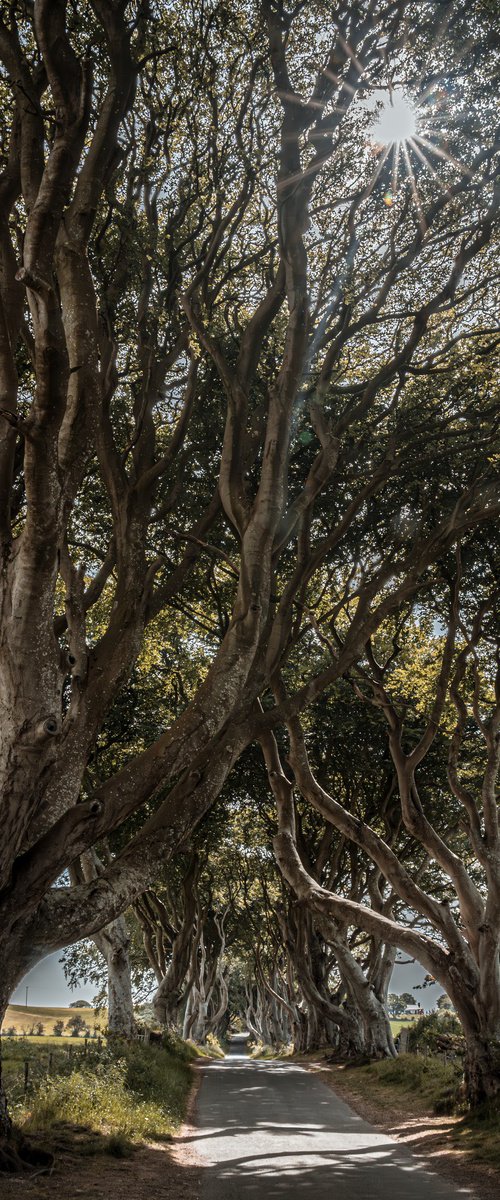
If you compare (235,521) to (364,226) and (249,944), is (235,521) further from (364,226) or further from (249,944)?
(249,944)

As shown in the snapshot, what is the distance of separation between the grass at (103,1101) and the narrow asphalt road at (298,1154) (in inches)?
26.9

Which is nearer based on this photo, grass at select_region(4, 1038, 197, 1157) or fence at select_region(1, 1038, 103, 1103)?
grass at select_region(4, 1038, 197, 1157)

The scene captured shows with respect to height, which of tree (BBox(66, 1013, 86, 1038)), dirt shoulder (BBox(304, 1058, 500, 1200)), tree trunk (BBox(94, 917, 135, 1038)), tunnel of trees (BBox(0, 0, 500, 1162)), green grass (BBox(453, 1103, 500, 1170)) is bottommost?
tree (BBox(66, 1013, 86, 1038))

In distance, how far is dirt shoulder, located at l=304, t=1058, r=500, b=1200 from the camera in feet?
30.1

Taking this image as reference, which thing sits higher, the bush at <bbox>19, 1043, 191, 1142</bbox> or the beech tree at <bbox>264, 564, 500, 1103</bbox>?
the beech tree at <bbox>264, 564, 500, 1103</bbox>

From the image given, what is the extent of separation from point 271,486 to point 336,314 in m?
3.89

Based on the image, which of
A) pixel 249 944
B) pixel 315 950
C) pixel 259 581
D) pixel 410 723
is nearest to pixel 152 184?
pixel 259 581

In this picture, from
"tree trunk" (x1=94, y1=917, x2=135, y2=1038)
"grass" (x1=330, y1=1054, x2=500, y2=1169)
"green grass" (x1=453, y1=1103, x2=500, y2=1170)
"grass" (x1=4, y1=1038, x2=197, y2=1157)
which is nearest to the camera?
"grass" (x1=4, y1=1038, x2=197, y2=1157)

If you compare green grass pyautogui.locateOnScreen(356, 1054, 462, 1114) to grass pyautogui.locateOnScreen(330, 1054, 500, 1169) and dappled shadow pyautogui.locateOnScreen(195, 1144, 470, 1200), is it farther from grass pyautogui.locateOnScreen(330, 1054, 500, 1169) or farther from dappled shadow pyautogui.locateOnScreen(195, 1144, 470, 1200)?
dappled shadow pyautogui.locateOnScreen(195, 1144, 470, 1200)

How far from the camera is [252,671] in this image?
10.5 meters

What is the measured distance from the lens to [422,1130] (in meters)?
12.6

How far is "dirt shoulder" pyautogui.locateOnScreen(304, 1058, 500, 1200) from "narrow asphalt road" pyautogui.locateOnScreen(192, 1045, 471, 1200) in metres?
0.24

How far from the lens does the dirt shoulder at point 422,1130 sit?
9180mm

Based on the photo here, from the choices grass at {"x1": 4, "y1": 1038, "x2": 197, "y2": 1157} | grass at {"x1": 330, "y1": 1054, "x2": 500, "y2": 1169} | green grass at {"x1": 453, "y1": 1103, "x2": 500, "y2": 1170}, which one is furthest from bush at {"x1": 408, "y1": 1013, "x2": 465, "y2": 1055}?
green grass at {"x1": 453, "y1": 1103, "x2": 500, "y2": 1170}
